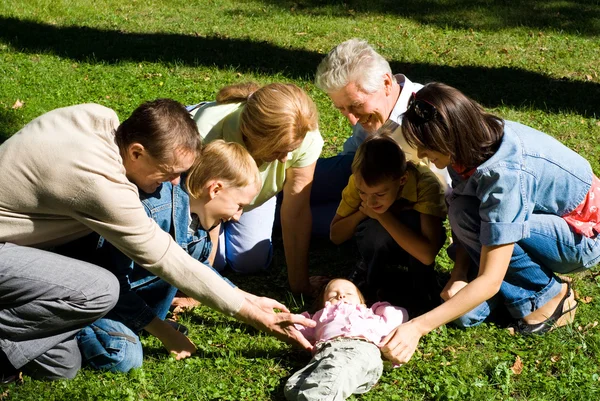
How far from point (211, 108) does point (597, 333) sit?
2.32 m

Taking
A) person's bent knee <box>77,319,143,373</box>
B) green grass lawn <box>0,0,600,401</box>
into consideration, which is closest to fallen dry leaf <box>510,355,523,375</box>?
green grass lawn <box>0,0,600,401</box>

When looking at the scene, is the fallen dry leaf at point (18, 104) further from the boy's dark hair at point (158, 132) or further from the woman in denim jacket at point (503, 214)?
the woman in denim jacket at point (503, 214)

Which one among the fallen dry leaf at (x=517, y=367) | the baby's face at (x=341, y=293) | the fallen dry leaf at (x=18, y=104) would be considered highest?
the baby's face at (x=341, y=293)

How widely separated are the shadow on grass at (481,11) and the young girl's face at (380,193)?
22.0 ft

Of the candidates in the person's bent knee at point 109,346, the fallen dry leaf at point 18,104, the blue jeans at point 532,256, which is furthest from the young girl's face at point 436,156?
the fallen dry leaf at point 18,104

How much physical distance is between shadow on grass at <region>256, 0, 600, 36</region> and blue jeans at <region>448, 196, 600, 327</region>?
22.3 feet

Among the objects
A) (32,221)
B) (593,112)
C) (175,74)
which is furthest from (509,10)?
(32,221)

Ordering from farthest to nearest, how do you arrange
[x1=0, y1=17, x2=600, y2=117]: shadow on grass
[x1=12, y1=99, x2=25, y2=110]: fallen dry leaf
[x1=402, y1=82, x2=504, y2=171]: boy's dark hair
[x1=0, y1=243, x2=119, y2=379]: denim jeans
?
[x1=0, y1=17, x2=600, y2=117]: shadow on grass < [x1=12, y1=99, x2=25, y2=110]: fallen dry leaf < [x1=402, y1=82, x2=504, y2=171]: boy's dark hair < [x1=0, y1=243, x2=119, y2=379]: denim jeans

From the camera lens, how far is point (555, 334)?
12.4 ft

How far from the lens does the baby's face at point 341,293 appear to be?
152 inches

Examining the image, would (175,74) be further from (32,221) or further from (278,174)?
(32,221)

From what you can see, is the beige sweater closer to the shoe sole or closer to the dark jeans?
the dark jeans

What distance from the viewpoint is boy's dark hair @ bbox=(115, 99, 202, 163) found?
122 inches

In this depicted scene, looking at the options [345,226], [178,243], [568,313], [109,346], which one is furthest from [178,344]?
[568,313]
